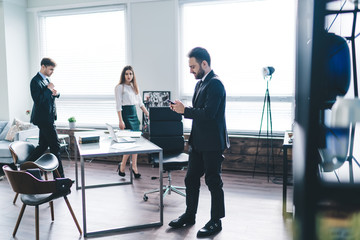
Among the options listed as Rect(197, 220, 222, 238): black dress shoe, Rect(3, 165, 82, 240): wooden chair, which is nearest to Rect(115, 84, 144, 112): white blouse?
Rect(3, 165, 82, 240): wooden chair

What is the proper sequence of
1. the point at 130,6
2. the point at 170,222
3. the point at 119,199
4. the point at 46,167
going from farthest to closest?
the point at 130,6
the point at 119,199
the point at 46,167
the point at 170,222

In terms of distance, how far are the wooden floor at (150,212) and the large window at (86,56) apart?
1.83 metres

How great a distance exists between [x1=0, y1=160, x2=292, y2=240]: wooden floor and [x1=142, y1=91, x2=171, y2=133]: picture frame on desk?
1120 mm

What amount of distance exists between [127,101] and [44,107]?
Result: 109 centimetres

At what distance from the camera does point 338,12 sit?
377mm

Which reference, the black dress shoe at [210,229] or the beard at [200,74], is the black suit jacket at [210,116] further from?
the black dress shoe at [210,229]

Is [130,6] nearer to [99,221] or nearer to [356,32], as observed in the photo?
[99,221]

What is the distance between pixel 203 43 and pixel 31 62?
3.43 metres

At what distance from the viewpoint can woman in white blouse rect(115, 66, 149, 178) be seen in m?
4.34

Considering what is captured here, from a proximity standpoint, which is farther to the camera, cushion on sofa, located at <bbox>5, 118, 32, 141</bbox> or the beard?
cushion on sofa, located at <bbox>5, 118, 32, 141</bbox>

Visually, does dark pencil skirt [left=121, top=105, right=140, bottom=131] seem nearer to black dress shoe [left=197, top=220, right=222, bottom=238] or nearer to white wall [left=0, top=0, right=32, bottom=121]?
black dress shoe [left=197, top=220, right=222, bottom=238]

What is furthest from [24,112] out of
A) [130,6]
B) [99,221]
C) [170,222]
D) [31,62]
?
[170,222]

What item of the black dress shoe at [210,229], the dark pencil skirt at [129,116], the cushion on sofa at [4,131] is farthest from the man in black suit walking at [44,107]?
the black dress shoe at [210,229]

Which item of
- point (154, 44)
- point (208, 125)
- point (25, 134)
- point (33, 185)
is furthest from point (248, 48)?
point (25, 134)
